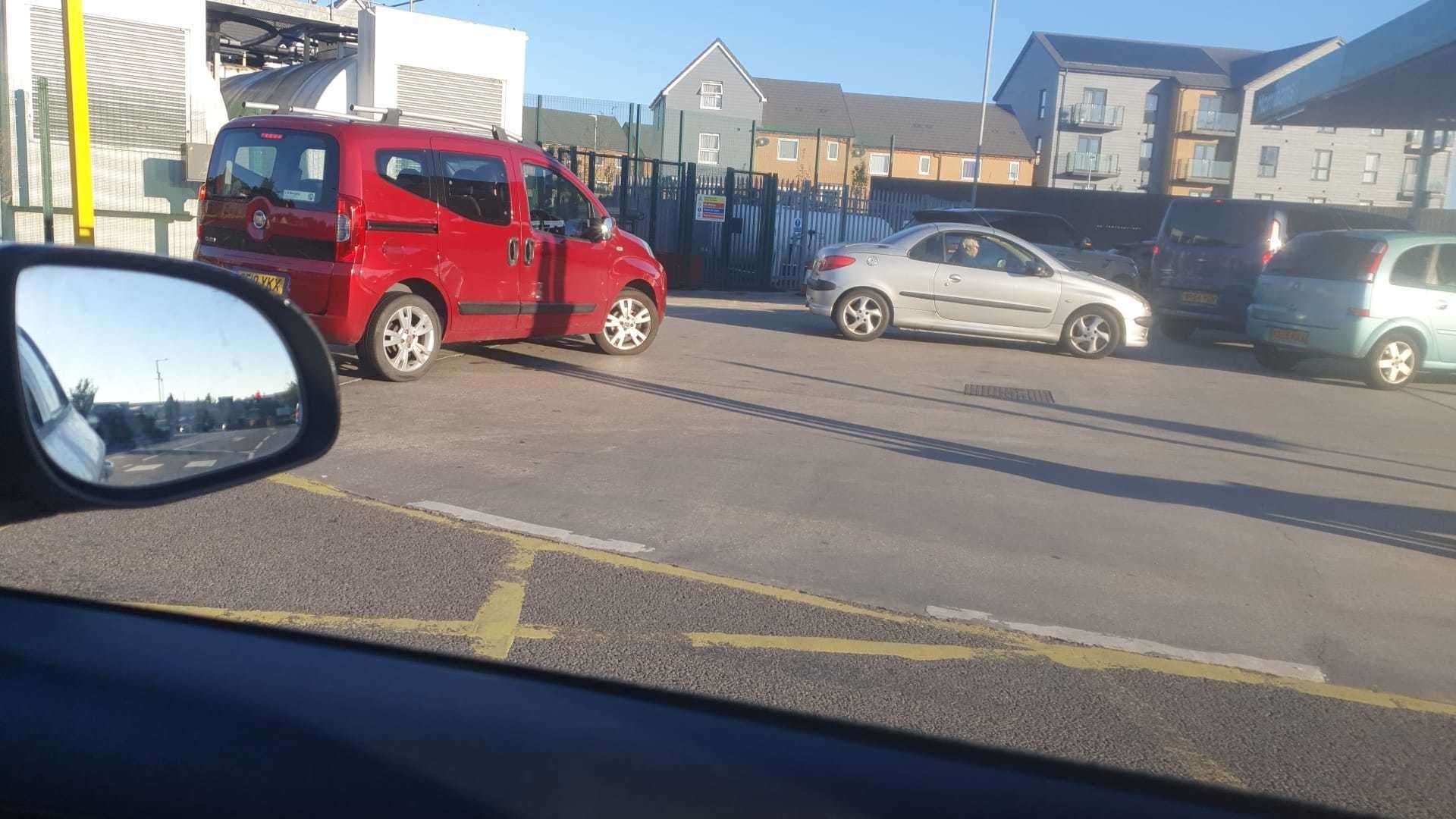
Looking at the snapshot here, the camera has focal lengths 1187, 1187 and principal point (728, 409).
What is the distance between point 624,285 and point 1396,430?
24.2 feet

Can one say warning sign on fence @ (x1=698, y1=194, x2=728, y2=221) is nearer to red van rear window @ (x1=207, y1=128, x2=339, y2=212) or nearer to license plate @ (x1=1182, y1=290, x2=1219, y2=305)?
license plate @ (x1=1182, y1=290, x2=1219, y2=305)

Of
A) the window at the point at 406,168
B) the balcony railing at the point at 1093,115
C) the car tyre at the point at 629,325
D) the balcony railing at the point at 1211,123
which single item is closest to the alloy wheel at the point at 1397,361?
the car tyre at the point at 629,325

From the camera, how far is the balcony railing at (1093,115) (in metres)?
57.5

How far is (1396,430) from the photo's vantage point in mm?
10766

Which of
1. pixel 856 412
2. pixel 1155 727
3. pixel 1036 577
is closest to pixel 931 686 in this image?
pixel 1155 727

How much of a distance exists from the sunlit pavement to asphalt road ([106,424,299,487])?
81.5 inches

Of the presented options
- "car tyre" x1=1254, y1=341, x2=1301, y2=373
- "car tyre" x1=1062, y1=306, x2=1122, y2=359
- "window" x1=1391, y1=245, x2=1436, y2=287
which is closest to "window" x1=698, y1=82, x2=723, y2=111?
"car tyre" x1=1062, y1=306, x2=1122, y2=359

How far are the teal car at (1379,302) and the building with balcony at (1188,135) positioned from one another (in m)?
44.0

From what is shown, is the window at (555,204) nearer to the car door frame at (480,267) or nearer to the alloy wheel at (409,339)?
the car door frame at (480,267)

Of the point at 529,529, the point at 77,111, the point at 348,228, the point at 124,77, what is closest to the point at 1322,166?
the point at 124,77

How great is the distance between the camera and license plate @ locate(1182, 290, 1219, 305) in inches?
638

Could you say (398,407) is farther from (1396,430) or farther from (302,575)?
(1396,430)

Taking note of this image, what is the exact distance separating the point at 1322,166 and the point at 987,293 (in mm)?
48287

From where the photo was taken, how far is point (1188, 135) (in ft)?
187
